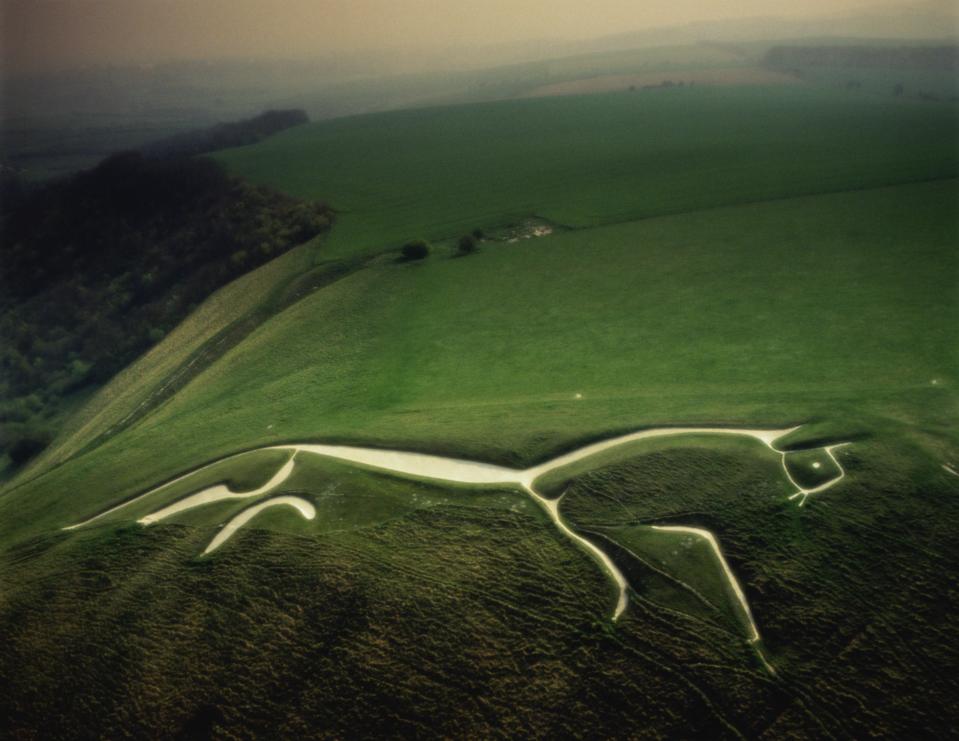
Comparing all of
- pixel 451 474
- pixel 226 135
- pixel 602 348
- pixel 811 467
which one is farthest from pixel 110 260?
pixel 811 467

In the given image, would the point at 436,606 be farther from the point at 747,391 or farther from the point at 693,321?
the point at 693,321

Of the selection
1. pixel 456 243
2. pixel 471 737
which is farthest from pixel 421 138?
pixel 471 737

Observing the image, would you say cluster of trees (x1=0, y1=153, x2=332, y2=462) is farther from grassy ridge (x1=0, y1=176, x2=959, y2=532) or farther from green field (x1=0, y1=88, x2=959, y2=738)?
grassy ridge (x1=0, y1=176, x2=959, y2=532)

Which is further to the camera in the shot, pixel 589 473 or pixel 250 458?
pixel 250 458

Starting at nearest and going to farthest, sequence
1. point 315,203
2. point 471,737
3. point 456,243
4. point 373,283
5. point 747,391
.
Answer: point 471,737, point 747,391, point 373,283, point 456,243, point 315,203

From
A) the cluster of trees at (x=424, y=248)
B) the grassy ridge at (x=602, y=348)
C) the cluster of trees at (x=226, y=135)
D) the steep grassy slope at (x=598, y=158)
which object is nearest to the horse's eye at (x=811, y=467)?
the grassy ridge at (x=602, y=348)

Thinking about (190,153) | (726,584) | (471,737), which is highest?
(190,153)
